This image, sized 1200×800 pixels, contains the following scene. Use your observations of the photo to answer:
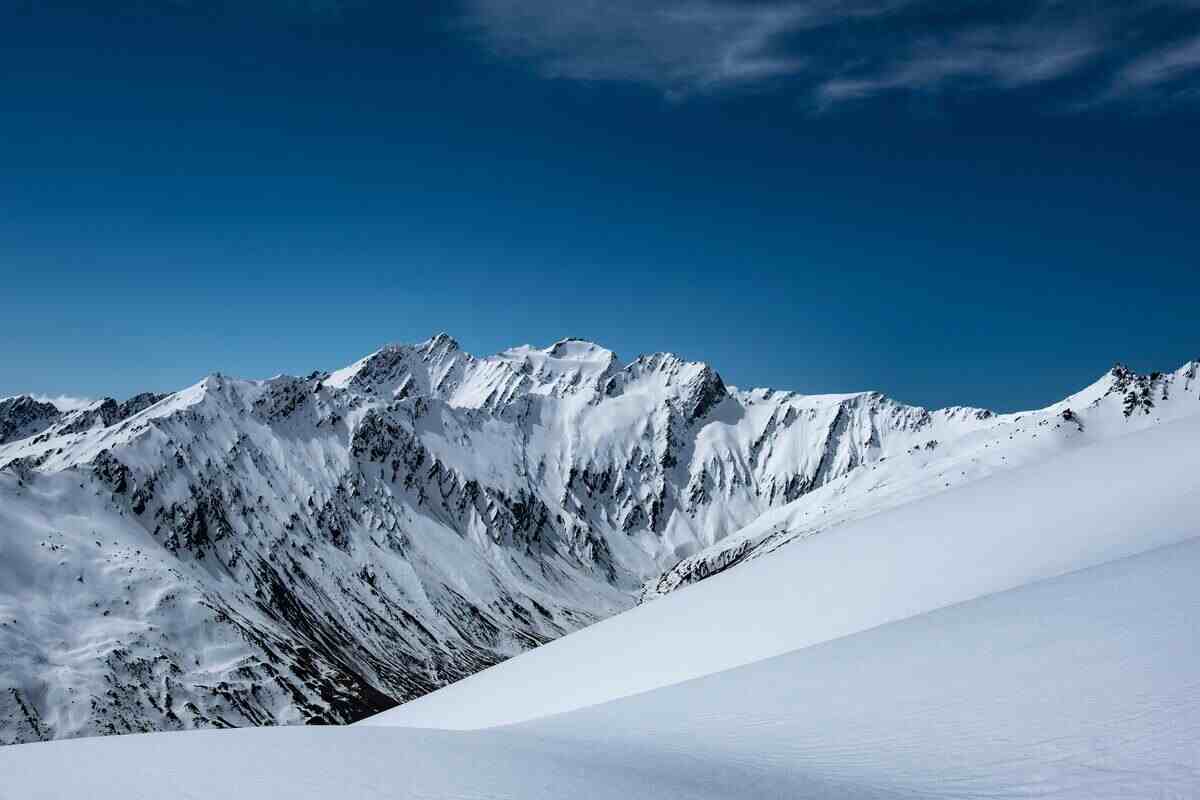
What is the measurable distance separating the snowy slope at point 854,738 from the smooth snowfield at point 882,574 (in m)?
4.18

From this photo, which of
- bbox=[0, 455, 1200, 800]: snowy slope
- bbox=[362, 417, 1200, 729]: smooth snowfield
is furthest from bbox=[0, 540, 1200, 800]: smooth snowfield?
bbox=[362, 417, 1200, 729]: smooth snowfield

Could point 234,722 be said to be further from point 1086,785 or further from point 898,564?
point 1086,785

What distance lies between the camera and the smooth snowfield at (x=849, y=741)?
928 cm

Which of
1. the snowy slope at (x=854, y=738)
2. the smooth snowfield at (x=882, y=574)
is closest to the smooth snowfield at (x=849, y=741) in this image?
the snowy slope at (x=854, y=738)

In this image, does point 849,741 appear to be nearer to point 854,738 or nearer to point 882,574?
point 854,738

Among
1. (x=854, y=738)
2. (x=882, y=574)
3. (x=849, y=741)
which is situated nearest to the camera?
(x=849, y=741)

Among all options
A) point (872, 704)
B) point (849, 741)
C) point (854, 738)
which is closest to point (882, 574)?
point (872, 704)

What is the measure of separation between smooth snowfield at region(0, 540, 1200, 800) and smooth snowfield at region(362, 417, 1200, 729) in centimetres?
570

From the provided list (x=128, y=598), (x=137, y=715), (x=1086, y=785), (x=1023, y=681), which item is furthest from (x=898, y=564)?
(x=128, y=598)

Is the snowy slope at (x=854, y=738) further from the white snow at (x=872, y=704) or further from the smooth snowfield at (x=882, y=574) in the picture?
the smooth snowfield at (x=882, y=574)

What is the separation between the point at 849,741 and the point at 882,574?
14830mm

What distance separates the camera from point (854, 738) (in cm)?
1266

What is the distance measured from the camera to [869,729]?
12.9 metres

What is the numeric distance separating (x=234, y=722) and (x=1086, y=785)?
466 ft
